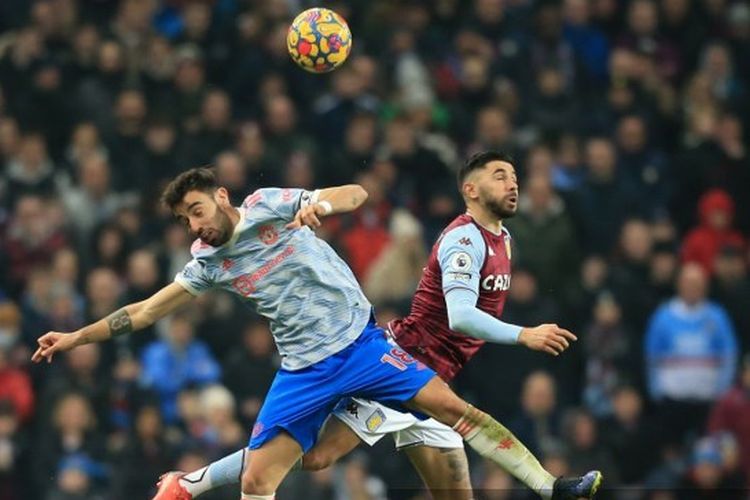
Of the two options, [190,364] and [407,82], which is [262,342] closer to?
[190,364]

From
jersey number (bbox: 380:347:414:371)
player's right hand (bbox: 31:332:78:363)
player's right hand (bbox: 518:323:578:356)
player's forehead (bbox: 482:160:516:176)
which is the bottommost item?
jersey number (bbox: 380:347:414:371)

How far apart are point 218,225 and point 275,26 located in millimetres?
7793

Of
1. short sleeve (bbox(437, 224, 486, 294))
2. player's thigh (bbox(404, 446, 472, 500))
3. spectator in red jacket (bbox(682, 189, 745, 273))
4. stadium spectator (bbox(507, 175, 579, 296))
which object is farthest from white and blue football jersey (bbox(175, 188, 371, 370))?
spectator in red jacket (bbox(682, 189, 745, 273))

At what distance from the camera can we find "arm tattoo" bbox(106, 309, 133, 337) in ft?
36.9

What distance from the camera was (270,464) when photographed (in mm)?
11031

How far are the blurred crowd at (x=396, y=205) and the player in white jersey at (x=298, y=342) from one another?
3.83 metres

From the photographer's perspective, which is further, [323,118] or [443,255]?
[323,118]

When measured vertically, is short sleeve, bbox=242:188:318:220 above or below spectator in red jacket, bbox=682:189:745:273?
above

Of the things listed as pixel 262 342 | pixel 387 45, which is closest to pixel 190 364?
pixel 262 342

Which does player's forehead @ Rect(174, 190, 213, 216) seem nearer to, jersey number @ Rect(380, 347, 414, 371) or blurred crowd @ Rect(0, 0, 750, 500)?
jersey number @ Rect(380, 347, 414, 371)

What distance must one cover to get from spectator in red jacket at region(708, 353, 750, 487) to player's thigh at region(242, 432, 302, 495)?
5934 millimetres

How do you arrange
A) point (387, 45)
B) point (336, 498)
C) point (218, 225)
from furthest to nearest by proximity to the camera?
point (387, 45), point (336, 498), point (218, 225)

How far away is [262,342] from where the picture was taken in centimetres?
1588

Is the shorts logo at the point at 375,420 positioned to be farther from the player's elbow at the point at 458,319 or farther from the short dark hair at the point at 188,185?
the short dark hair at the point at 188,185
